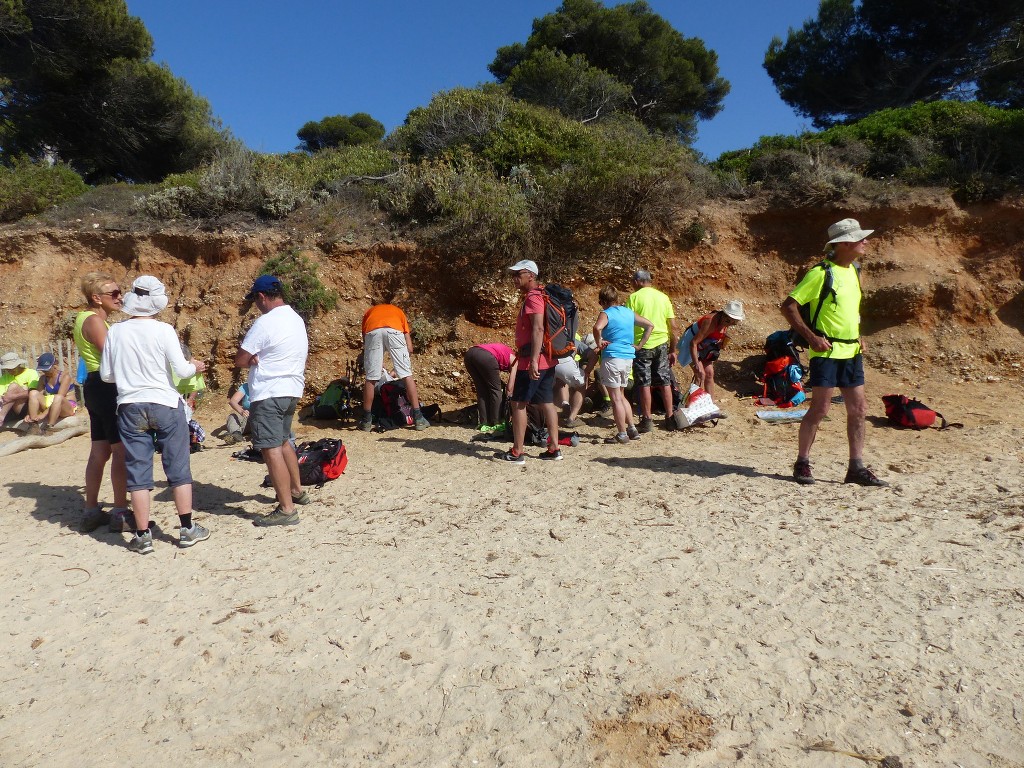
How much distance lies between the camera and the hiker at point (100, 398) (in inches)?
181

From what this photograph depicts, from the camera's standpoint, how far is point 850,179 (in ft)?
36.4

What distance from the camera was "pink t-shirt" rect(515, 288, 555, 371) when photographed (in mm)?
A: 6090

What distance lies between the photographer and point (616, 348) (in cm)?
723

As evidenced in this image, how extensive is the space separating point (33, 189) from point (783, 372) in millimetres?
12908

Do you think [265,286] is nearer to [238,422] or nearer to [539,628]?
[539,628]

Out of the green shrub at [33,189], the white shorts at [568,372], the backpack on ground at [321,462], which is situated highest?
the green shrub at [33,189]

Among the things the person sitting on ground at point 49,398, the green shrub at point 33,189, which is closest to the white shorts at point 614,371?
the person sitting on ground at point 49,398

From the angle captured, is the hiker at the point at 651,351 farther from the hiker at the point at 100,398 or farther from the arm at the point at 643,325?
the hiker at the point at 100,398

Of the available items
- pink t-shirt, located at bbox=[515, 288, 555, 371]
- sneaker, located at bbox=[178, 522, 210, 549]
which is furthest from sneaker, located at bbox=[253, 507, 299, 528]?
pink t-shirt, located at bbox=[515, 288, 555, 371]

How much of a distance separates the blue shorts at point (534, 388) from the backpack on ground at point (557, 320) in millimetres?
209

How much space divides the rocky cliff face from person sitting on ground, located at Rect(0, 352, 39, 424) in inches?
77.0

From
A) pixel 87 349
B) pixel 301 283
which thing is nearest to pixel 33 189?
pixel 301 283

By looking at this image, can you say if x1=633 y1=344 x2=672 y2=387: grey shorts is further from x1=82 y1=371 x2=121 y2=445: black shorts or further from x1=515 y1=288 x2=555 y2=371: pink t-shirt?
x1=82 y1=371 x2=121 y2=445: black shorts

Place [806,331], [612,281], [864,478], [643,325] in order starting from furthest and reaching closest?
[612,281] < [643,325] < [864,478] < [806,331]
